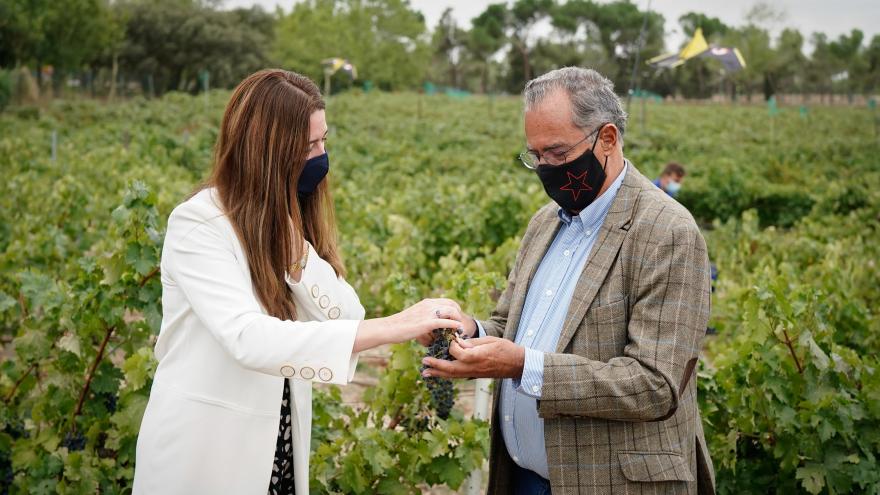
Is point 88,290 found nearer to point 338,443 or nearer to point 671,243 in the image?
point 338,443

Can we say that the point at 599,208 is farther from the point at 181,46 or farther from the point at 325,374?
the point at 181,46

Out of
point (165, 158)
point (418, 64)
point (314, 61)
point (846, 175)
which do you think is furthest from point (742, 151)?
point (418, 64)

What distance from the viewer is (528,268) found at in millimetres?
2479

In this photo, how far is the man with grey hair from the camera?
2.06m

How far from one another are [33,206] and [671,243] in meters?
7.33

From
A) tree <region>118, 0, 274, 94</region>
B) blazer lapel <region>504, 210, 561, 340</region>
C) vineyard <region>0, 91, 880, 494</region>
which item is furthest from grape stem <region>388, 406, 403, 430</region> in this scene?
tree <region>118, 0, 274, 94</region>

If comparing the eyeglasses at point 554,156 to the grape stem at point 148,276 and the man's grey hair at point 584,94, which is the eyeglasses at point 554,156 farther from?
the grape stem at point 148,276

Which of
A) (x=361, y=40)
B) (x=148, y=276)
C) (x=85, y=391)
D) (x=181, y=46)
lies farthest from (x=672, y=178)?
(x=361, y=40)

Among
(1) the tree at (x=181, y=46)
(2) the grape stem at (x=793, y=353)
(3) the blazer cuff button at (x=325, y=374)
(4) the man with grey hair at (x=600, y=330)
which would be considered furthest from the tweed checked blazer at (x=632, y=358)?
(1) the tree at (x=181, y=46)

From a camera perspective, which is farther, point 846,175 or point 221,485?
point 846,175

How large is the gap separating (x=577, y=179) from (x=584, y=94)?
0.76 feet

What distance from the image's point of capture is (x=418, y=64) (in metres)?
63.9

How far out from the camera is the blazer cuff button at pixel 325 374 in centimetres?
207

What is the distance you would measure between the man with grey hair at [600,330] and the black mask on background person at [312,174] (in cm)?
57
